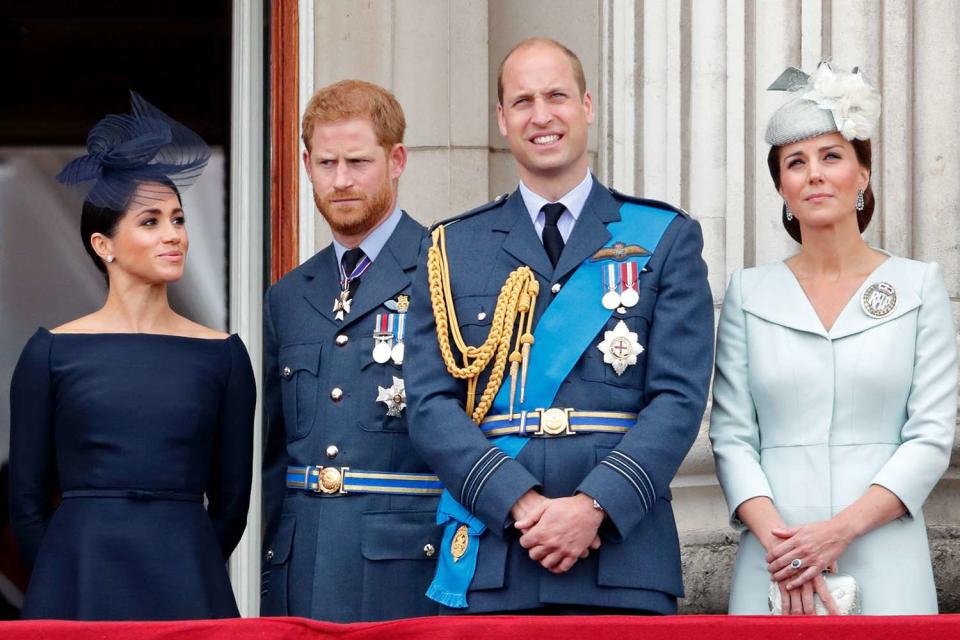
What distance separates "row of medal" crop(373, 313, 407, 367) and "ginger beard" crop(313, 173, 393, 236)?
0.20m

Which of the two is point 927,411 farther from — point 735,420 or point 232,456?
point 232,456

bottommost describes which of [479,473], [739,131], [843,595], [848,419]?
[843,595]

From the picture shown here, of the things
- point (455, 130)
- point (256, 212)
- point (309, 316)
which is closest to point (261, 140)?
point (256, 212)

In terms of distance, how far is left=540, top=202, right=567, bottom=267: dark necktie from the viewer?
3.81 metres

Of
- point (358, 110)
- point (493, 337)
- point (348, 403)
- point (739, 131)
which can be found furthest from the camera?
point (739, 131)

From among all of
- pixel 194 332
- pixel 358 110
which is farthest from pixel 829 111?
pixel 194 332

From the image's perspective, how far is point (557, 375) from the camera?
11.9ft

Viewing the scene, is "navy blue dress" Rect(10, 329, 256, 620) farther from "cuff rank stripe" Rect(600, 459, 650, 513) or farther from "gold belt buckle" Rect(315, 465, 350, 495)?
"cuff rank stripe" Rect(600, 459, 650, 513)

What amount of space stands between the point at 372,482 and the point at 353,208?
58 cm

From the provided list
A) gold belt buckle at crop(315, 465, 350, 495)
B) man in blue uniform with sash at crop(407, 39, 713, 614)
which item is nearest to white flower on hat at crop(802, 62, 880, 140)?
man in blue uniform with sash at crop(407, 39, 713, 614)

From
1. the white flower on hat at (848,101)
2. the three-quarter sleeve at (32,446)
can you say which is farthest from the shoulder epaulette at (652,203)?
the three-quarter sleeve at (32,446)

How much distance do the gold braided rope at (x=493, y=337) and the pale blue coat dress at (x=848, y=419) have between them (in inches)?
17.0

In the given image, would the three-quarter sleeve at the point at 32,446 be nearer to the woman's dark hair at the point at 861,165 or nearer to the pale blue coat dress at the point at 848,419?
the pale blue coat dress at the point at 848,419

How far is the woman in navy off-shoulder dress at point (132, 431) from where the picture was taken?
3.83 m
